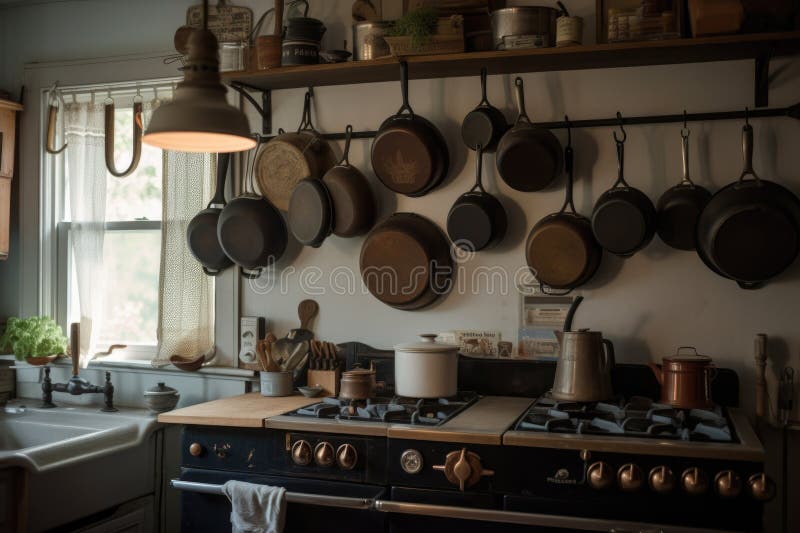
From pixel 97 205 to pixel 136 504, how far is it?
49.9 inches

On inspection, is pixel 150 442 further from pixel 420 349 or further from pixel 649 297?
pixel 649 297

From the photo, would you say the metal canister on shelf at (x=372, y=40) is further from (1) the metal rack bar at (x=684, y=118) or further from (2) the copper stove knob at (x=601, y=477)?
(2) the copper stove knob at (x=601, y=477)

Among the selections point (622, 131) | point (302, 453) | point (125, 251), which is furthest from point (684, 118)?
point (125, 251)

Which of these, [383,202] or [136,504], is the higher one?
[383,202]

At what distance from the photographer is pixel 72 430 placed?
318 cm

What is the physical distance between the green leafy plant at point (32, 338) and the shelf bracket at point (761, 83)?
2.88 m

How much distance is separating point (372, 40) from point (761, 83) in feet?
4.33

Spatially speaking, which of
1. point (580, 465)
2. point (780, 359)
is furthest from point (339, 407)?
point (780, 359)

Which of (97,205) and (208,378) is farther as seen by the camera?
(97,205)

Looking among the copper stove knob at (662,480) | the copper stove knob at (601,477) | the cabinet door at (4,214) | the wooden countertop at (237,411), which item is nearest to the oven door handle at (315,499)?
the wooden countertop at (237,411)

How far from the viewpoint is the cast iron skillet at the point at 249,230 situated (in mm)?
3156

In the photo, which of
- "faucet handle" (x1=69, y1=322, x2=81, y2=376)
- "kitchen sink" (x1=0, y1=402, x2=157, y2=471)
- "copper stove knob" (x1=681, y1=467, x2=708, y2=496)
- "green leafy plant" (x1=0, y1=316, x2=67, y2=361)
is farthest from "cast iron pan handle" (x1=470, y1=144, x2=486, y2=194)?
"green leafy plant" (x1=0, y1=316, x2=67, y2=361)

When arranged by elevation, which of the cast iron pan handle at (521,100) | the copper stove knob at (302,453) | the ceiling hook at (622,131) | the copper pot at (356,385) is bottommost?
the copper stove knob at (302,453)

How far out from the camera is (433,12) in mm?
2820
